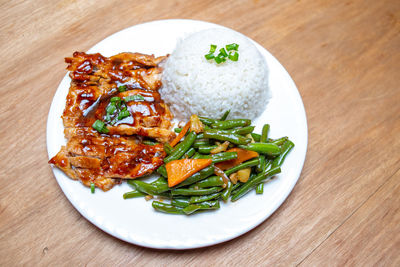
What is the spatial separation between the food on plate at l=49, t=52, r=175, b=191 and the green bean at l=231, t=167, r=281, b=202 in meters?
0.76

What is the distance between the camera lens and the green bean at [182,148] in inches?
107

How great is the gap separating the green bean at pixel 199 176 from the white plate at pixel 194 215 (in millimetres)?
302

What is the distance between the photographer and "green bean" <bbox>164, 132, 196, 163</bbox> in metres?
2.71

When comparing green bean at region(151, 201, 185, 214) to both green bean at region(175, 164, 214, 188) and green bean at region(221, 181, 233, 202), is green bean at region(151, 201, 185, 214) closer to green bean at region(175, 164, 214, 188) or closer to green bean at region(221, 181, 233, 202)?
green bean at region(175, 164, 214, 188)

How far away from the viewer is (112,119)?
297 centimetres

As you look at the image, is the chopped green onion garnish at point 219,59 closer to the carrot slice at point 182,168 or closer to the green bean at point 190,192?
the carrot slice at point 182,168

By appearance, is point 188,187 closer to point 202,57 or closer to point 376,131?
point 202,57

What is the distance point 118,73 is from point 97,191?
126 centimetres

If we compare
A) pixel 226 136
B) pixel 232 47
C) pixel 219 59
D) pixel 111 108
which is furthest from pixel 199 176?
pixel 232 47

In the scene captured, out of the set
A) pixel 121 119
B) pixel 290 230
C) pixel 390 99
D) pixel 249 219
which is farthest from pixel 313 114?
pixel 121 119

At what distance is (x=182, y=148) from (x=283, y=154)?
3.18 ft

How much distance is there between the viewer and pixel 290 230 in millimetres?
2957

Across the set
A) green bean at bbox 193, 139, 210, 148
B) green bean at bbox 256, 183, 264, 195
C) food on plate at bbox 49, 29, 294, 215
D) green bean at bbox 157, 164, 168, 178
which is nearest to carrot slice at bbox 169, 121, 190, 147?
food on plate at bbox 49, 29, 294, 215

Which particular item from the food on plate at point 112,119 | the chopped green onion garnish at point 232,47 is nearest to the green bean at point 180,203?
the food on plate at point 112,119
